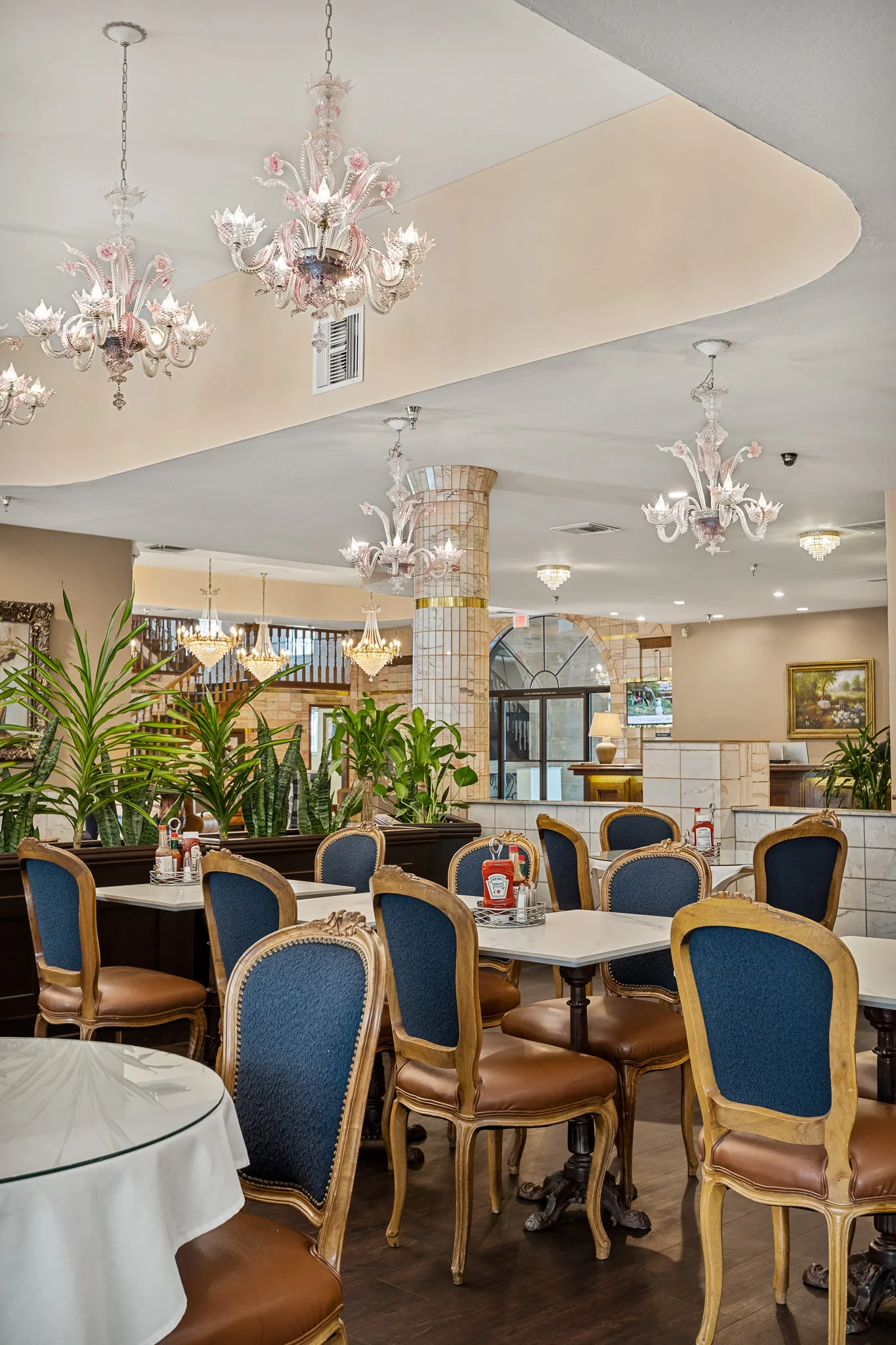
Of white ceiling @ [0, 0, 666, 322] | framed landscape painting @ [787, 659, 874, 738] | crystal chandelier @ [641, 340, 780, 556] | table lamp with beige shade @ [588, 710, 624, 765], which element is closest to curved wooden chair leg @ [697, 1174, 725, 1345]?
crystal chandelier @ [641, 340, 780, 556]

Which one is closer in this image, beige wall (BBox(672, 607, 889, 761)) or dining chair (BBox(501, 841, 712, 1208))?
dining chair (BBox(501, 841, 712, 1208))

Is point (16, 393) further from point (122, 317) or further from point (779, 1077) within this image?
point (779, 1077)

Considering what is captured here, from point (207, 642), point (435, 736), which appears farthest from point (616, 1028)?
point (207, 642)

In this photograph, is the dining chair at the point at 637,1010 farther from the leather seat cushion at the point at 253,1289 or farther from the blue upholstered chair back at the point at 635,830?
the leather seat cushion at the point at 253,1289

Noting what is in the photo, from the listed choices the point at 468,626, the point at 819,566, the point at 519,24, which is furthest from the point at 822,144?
the point at 819,566

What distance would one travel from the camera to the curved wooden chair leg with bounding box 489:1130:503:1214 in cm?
346

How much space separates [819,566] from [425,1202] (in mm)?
9079

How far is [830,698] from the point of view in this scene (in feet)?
48.3

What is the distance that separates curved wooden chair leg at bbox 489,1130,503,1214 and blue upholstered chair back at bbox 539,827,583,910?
1365 mm

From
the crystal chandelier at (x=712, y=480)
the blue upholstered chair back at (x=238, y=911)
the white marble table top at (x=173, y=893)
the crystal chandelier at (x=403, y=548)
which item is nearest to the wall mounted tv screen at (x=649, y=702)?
the crystal chandelier at (x=403, y=548)

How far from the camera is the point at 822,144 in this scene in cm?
347

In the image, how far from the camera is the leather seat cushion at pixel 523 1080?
2.97 metres

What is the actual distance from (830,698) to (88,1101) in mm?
13929

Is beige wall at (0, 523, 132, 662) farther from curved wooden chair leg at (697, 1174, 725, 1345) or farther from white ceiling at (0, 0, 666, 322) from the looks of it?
curved wooden chair leg at (697, 1174, 725, 1345)
